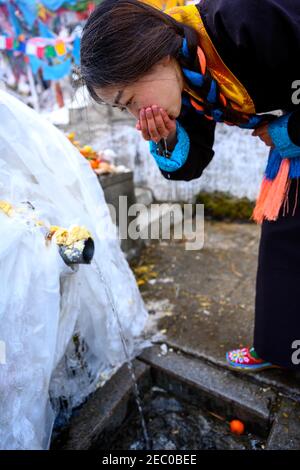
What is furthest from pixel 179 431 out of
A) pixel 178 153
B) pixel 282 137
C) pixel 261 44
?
pixel 261 44

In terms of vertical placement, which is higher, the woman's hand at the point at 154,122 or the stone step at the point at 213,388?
the woman's hand at the point at 154,122

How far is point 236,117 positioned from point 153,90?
14.2 inches

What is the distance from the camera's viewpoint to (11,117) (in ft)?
4.78

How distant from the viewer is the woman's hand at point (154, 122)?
115 centimetres

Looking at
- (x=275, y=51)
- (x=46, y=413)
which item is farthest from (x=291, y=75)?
(x=46, y=413)

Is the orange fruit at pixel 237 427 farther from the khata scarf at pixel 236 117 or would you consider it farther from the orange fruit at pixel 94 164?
the orange fruit at pixel 94 164

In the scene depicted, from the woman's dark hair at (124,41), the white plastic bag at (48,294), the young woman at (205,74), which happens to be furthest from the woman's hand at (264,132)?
the white plastic bag at (48,294)

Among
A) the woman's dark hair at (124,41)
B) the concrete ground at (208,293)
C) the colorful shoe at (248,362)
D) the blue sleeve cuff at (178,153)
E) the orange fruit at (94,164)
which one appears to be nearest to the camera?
the woman's dark hair at (124,41)

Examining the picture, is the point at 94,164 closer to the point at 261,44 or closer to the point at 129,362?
the point at 129,362

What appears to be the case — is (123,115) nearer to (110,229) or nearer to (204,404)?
(110,229)

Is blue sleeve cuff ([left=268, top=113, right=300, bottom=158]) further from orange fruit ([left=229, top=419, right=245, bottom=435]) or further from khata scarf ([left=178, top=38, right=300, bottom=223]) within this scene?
orange fruit ([left=229, top=419, right=245, bottom=435])

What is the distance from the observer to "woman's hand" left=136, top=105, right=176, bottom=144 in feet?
3.78

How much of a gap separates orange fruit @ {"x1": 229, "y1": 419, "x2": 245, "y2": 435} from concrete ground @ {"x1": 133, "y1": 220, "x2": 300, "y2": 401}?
228 millimetres

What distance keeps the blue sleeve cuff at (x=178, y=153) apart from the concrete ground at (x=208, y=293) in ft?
3.76
